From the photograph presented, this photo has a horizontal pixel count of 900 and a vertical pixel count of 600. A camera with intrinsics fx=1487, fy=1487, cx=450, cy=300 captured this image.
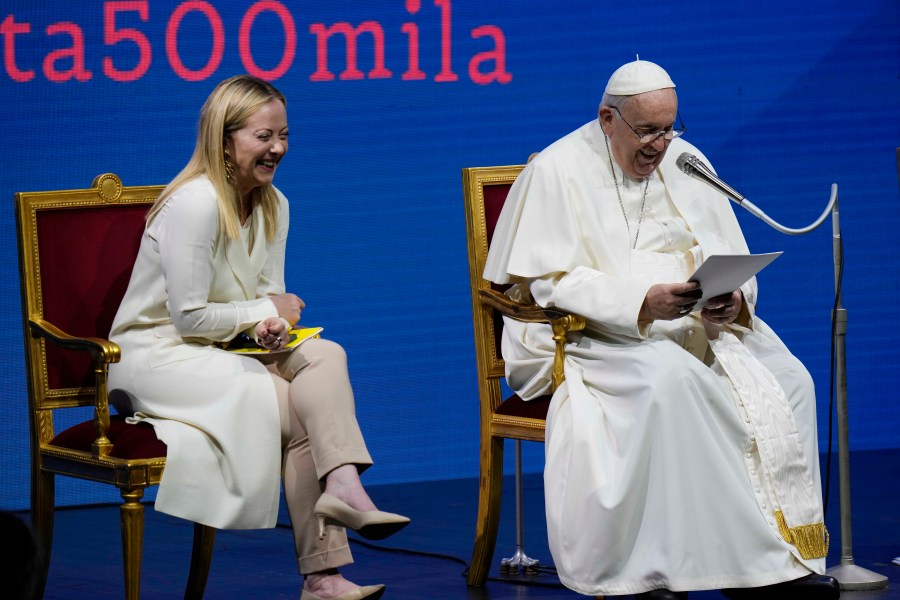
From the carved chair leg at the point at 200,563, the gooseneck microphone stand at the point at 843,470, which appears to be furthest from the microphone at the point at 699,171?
the carved chair leg at the point at 200,563

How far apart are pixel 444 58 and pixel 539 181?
74.8 inches

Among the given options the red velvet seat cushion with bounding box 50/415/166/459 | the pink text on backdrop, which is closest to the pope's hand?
the red velvet seat cushion with bounding box 50/415/166/459

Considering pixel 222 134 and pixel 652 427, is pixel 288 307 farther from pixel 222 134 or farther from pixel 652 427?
pixel 652 427

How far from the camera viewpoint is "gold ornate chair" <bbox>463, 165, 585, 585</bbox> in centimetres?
421

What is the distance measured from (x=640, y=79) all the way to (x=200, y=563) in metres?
1.79

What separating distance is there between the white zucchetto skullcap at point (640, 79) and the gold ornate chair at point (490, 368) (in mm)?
610

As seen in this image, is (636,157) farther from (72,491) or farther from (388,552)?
(72,491)

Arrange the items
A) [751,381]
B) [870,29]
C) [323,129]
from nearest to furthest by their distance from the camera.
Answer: [751,381] → [323,129] → [870,29]

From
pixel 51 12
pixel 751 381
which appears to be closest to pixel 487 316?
pixel 751 381

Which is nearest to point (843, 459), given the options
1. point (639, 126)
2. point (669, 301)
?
point (669, 301)

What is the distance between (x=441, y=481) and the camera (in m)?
6.19

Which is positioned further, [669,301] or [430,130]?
Result: [430,130]

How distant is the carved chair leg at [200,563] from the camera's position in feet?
13.3

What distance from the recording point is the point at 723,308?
Result: 3996 mm
